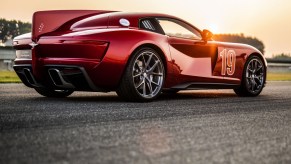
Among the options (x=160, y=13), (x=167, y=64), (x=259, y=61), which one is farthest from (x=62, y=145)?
(x=259, y=61)

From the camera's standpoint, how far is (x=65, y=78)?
6.87 metres

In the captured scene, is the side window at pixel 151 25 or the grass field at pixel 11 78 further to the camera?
the grass field at pixel 11 78


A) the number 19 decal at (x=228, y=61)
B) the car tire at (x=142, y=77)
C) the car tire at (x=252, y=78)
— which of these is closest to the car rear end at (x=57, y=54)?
the car tire at (x=142, y=77)

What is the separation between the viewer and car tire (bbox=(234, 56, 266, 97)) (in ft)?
29.9

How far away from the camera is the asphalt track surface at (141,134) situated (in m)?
3.23

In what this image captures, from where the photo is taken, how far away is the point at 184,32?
8.12m

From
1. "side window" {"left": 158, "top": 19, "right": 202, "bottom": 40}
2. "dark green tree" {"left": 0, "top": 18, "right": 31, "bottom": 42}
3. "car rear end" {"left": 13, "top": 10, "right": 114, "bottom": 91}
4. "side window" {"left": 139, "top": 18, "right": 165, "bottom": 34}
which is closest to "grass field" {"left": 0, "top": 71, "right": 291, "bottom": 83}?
"car rear end" {"left": 13, "top": 10, "right": 114, "bottom": 91}

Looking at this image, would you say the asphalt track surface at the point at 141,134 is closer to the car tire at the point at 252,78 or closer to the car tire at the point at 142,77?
the car tire at the point at 142,77

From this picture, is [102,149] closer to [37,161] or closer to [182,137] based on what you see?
[37,161]

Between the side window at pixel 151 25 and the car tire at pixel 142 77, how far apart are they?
0.41 m

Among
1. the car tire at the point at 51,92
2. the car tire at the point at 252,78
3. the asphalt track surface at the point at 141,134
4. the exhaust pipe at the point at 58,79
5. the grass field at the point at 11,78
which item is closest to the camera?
the asphalt track surface at the point at 141,134

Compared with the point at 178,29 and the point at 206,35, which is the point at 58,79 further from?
the point at 206,35

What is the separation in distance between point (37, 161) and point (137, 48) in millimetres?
4097

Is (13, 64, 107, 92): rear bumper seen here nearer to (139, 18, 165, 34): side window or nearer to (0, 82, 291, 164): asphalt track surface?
(0, 82, 291, 164): asphalt track surface
